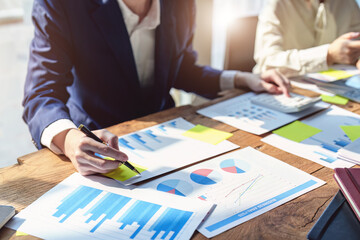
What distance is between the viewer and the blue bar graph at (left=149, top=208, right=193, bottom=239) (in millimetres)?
575

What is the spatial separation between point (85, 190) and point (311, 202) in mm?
463

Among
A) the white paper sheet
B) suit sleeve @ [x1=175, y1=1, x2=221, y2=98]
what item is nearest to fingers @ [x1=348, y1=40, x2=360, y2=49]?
the white paper sheet

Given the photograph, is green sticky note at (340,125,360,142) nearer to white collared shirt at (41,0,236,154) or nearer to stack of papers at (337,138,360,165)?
stack of papers at (337,138,360,165)

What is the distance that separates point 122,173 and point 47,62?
1.62 ft

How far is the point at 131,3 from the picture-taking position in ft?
3.92

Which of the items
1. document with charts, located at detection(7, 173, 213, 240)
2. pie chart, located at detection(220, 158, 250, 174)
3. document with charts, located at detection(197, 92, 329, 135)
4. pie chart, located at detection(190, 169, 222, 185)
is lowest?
document with charts, located at detection(7, 173, 213, 240)

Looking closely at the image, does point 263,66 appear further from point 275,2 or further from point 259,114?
point 259,114

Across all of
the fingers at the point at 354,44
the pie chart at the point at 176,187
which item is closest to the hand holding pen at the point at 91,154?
the pie chart at the point at 176,187

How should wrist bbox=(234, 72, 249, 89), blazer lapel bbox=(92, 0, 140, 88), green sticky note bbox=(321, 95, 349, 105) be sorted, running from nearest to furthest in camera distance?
1. blazer lapel bbox=(92, 0, 140, 88)
2. green sticky note bbox=(321, 95, 349, 105)
3. wrist bbox=(234, 72, 249, 89)

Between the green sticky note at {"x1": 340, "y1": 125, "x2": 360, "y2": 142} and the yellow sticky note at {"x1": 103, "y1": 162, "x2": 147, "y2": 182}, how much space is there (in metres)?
0.60

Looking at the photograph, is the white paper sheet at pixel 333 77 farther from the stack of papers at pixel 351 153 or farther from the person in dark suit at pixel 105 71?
the stack of papers at pixel 351 153

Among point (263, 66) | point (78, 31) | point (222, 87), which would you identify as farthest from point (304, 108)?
point (78, 31)

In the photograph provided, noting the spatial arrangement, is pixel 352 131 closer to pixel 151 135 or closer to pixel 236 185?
pixel 236 185

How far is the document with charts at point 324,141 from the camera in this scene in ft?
2.72
